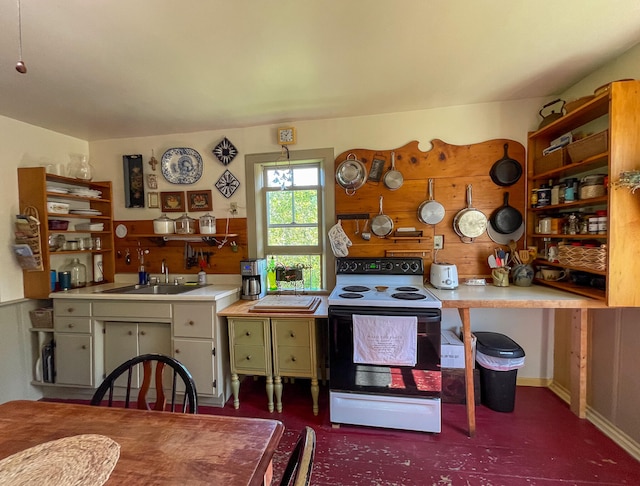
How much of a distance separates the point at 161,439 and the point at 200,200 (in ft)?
7.23

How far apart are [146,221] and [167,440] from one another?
248 centimetres

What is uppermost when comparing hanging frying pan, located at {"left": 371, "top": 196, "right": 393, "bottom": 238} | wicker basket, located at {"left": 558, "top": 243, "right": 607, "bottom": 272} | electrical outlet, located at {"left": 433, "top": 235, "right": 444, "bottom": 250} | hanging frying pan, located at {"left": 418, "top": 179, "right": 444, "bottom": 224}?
hanging frying pan, located at {"left": 418, "top": 179, "right": 444, "bottom": 224}

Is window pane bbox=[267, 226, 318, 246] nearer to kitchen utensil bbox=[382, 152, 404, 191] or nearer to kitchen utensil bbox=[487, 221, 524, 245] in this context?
kitchen utensil bbox=[382, 152, 404, 191]

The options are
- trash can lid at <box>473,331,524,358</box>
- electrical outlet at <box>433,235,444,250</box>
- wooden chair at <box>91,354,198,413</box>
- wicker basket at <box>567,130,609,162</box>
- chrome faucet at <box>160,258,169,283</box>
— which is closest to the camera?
wooden chair at <box>91,354,198,413</box>

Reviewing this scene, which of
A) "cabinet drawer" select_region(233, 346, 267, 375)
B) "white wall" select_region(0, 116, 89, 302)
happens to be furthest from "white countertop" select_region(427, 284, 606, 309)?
"white wall" select_region(0, 116, 89, 302)

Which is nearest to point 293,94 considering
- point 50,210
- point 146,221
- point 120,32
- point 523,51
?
point 120,32

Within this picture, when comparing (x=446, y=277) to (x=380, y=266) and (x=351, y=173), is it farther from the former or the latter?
(x=351, y=173)

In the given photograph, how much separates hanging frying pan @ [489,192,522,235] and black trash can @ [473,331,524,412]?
2.92ft

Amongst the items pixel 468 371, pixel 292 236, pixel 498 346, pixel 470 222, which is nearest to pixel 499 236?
pixel 470 222

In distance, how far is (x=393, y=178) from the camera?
238 centimetres

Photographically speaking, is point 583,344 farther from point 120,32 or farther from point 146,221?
point 146,221

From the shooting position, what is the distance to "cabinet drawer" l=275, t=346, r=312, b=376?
2.07 meters

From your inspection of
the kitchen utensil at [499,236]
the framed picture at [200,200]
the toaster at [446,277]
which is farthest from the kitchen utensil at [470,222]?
the framed picture at [200,200]

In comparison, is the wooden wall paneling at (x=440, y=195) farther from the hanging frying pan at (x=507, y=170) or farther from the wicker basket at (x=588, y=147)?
the wicker basket at (x=588, y=147)
